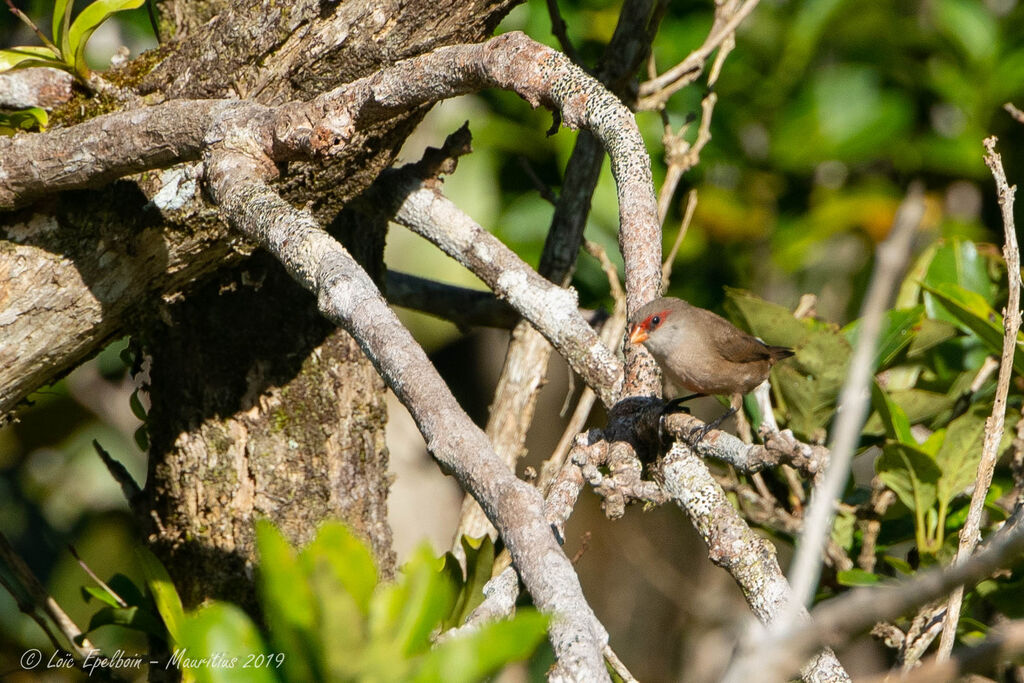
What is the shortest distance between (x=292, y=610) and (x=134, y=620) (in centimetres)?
212

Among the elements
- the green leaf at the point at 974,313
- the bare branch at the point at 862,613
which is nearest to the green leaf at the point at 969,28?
the green leaf at the point at 974,313

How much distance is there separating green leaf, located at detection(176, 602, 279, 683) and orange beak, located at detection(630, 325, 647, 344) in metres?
1.25

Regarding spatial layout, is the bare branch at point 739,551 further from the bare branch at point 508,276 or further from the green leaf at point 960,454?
the green leaf at point 960,454

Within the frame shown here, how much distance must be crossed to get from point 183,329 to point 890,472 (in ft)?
7.39

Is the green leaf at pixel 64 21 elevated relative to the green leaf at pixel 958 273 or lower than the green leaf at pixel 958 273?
elevated

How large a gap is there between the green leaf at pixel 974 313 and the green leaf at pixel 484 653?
7.45 ft

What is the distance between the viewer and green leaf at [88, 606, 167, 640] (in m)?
2.91

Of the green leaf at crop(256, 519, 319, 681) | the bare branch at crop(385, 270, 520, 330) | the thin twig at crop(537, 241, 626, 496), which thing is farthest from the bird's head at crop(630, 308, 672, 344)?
the green leaf at crop(256, 519, 319, 681)

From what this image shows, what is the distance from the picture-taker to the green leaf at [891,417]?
2.81 metres

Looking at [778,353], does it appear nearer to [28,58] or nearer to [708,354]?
[708,354]

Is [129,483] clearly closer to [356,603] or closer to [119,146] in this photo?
[119,146]

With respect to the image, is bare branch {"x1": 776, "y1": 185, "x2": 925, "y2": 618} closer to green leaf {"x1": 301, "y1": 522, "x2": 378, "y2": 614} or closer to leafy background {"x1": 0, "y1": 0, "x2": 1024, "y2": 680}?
green leaf {"x1": 301, "y1": 522, "x2": 378, "y2": 614}

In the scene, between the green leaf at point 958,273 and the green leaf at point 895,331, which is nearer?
the green leaf at point 895,331

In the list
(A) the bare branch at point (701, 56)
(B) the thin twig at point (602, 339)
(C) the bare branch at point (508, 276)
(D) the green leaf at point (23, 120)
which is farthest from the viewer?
(A) the bare branch at point (701, 56)
